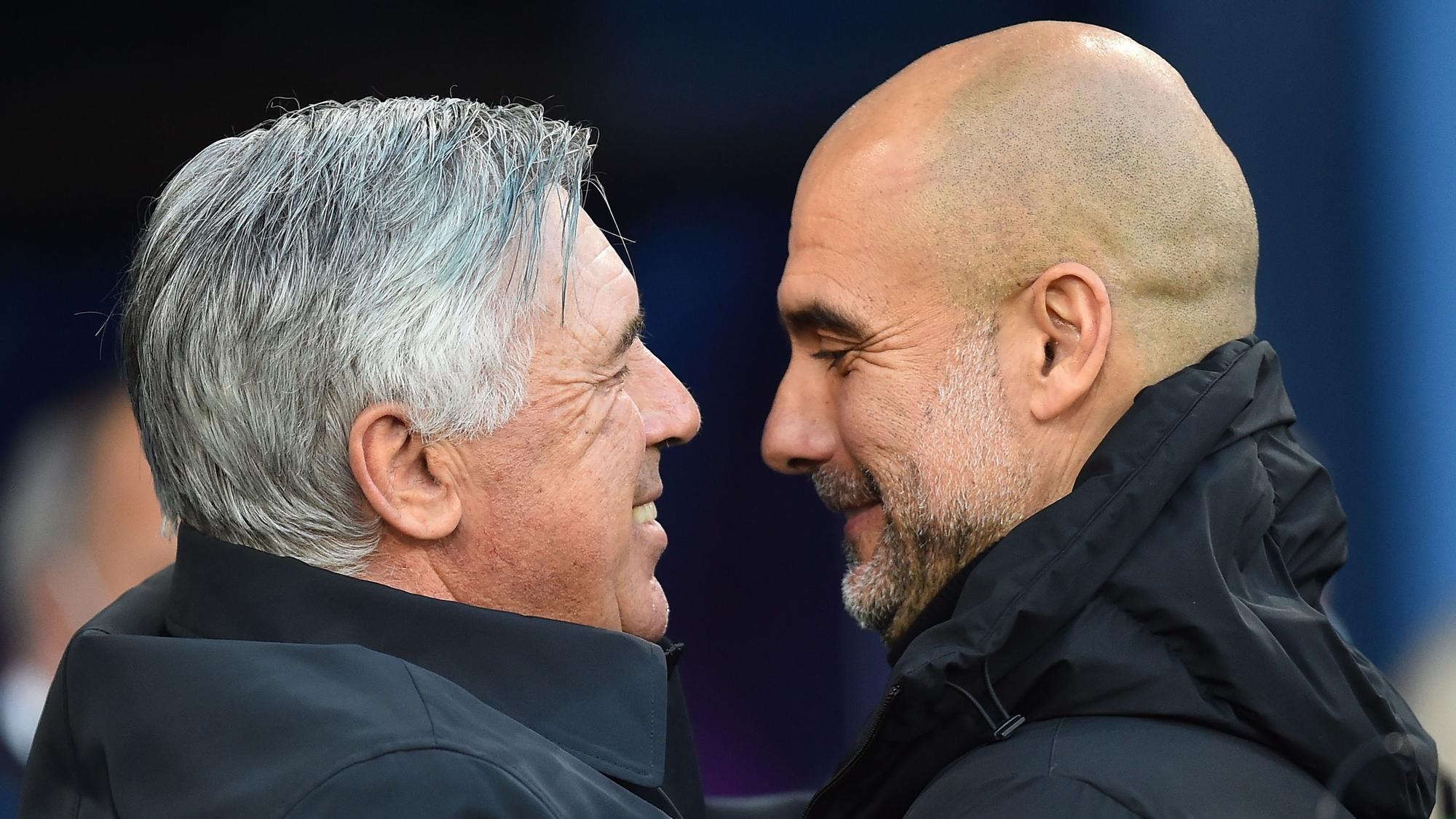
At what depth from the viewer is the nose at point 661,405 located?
2104 mm

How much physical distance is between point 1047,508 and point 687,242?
86.2 inches

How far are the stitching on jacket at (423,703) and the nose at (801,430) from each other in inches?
33.0

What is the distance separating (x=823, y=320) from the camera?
2174mm

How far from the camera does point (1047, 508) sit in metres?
1.69

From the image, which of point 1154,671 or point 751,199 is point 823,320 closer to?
point 1154,671

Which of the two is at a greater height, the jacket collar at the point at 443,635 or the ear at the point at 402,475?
the ear at the point at 402,475

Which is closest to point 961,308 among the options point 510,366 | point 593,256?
point 593,256

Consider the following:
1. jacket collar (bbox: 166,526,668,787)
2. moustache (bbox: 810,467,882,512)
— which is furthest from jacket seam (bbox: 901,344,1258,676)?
moustache (bbox: 810,467,882,512)

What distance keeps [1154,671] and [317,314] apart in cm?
107

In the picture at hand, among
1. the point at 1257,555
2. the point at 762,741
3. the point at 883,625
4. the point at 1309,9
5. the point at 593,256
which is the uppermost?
the point at 1309,9

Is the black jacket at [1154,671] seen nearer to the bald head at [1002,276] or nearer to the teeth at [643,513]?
the bald head at [1002,276]

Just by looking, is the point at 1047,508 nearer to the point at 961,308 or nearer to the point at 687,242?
the point at 961,308

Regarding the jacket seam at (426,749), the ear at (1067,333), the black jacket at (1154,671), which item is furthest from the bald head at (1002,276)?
the jacket seam at (426,749)

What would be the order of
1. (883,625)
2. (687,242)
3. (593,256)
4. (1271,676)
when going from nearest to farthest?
(1271,676) < (593,256) < (883,625) < (687,242)
